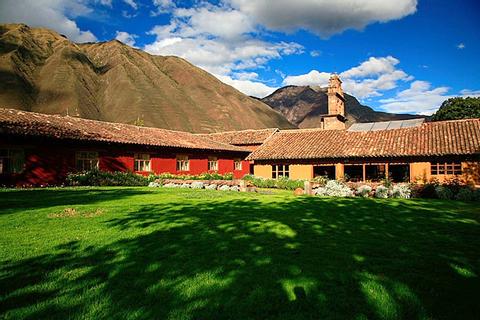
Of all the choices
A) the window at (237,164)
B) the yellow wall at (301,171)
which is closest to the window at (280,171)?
the yellow wall at (301,171)

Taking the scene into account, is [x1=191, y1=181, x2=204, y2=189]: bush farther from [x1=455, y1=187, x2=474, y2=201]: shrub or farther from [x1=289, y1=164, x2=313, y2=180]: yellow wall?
[x1=455, y1=187, x2=474, y2=201]: shrub

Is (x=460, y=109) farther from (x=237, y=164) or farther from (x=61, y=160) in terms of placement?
(x=61, y=160)

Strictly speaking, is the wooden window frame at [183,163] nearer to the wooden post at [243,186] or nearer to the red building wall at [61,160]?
the red building wall at [61,160]

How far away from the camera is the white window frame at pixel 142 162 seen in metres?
25.6

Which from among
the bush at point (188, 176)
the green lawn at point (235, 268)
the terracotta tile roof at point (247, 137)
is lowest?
the green lawn at point (235, 268)

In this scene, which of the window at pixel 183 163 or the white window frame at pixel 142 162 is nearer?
the white window frame at pixel 142 162

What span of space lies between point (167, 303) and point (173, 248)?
2.15 metres

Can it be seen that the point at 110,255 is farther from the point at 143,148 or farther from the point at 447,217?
the point at 143,148

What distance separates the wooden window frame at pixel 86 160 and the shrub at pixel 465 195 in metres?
21.5

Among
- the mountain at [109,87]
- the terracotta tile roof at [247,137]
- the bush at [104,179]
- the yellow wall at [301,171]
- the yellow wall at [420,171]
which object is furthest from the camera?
the mountain at [109,87]

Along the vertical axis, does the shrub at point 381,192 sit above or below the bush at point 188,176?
below

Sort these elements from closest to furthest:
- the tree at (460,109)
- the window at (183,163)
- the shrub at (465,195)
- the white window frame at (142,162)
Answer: the shrub at (465,195) → the white window frame at (142,162) → the window at (183,163) → the tree at (460,109)

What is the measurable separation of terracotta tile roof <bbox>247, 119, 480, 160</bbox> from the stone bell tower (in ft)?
31.5

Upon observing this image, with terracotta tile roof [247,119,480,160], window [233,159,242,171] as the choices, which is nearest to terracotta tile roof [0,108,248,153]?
window [233,159,242,171]
